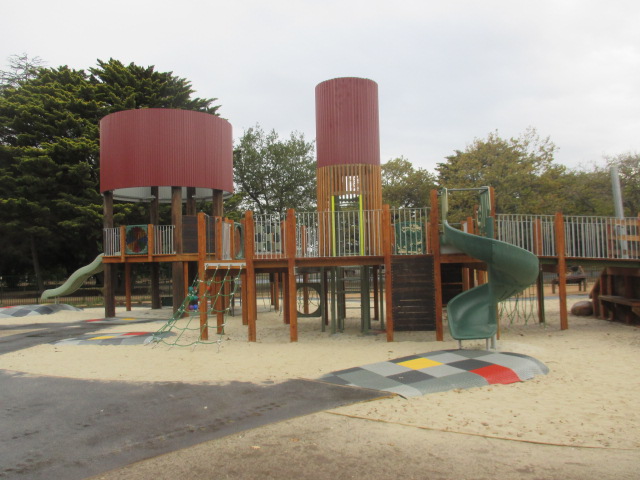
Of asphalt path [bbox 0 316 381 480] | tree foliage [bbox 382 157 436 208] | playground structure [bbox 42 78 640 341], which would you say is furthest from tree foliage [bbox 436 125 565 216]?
asphalt path [bbox 0 316 381 480]

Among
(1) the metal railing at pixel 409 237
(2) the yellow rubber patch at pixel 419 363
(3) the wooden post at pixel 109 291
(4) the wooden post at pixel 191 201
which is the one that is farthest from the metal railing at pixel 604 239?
(3) the wooden post at pixel 109 291

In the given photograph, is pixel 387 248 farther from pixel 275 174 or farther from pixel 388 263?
pixel 275 174

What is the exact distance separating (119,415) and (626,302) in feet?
44.2

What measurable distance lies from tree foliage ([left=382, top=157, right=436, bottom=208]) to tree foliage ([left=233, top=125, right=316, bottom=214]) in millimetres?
6432

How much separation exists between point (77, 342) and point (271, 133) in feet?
115

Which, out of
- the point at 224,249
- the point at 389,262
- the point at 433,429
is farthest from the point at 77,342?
the point at 433,429

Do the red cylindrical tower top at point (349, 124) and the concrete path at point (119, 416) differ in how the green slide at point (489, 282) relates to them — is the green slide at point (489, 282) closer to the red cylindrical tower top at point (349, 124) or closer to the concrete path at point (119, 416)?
the red cylindrical tower top at point (349, 124)

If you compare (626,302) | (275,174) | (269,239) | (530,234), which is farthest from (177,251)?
(275,174)

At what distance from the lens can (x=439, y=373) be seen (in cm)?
809

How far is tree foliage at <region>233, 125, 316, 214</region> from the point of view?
145ft

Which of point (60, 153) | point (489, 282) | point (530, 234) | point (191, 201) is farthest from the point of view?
point (60, 153)

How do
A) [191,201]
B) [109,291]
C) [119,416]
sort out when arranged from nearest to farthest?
1. [119,416]
2. [109,291]
3. [191,201]

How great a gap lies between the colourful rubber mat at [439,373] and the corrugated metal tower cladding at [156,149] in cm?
1296

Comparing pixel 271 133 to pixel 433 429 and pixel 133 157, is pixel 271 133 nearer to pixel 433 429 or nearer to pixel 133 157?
pixel 133 157
